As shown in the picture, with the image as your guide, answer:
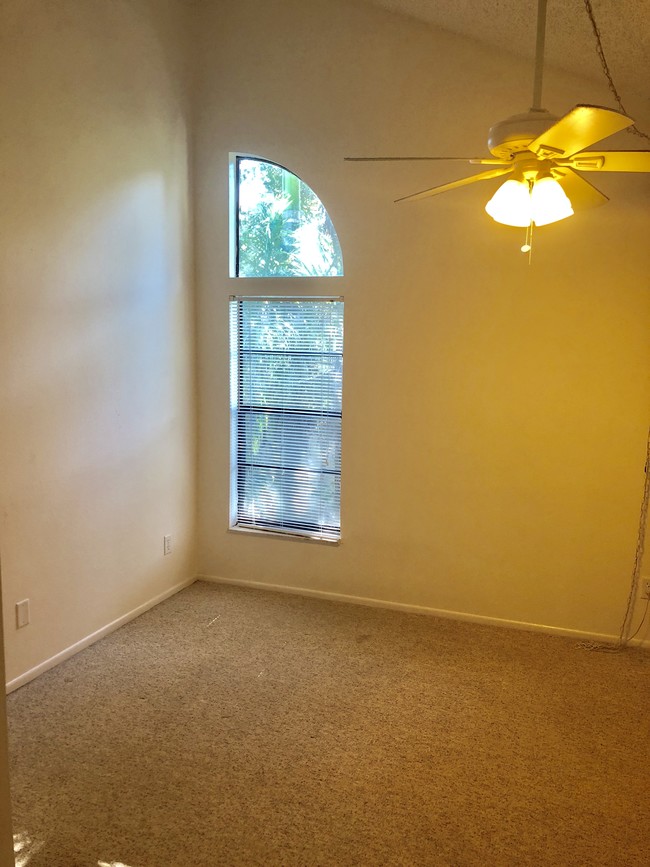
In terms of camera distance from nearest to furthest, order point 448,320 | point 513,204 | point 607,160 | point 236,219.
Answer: point 607,160, point 513,204, point 448,320, point 236,219

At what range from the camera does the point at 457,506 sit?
12.5ft

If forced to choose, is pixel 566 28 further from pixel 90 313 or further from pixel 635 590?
pixel 635 590

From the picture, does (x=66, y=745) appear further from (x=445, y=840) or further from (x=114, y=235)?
(x=114, y=235)

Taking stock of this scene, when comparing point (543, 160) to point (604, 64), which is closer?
point (543, 160)

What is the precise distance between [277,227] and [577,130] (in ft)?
8.00

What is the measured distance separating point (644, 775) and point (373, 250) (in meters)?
2.76

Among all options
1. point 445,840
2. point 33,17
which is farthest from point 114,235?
point 445,840

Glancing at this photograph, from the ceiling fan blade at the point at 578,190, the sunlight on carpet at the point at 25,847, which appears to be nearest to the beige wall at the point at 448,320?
the ceiling fan blade at the point at 578,190

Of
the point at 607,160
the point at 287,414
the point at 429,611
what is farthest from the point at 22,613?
the point at 607,160

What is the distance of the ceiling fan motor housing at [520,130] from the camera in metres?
1.97

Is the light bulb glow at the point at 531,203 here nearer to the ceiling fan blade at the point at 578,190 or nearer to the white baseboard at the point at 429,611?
the ceiling fan blade at the point at 578,190

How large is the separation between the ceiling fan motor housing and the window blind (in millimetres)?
1901

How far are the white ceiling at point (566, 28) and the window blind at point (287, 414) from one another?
58.8 inches

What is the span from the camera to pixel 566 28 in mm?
2840
